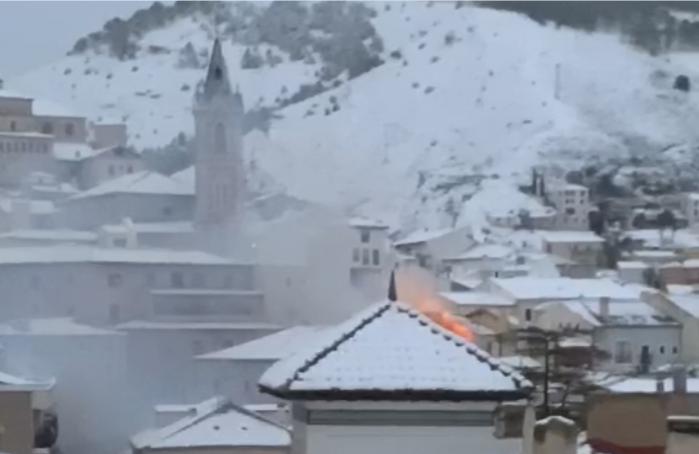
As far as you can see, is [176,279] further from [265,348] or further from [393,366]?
[393,366]

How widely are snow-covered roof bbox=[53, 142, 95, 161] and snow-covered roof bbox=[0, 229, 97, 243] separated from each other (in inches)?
364

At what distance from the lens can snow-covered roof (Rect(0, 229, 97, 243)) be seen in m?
28.6

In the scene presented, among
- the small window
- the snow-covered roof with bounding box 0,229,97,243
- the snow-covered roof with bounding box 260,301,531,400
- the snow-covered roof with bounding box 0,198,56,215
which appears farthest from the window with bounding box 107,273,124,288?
the snow-covered roof with bounding box 260,301,531,400

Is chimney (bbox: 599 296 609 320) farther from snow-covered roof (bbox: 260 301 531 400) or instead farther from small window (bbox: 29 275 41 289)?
snow-covered roof (bbox: 260 301 531 400)

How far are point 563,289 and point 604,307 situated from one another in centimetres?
213

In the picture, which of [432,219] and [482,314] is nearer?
[482,314]

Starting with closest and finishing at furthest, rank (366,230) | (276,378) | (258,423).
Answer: (276,378), (258,423), (366,230)

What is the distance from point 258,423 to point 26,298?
631 inches

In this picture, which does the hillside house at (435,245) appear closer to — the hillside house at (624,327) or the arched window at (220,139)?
the arched window at (220,139)

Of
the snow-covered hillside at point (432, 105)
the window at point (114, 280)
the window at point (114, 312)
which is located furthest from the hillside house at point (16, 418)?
the snow-covered hillside at point (432, 105)

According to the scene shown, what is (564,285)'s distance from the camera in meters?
28.3

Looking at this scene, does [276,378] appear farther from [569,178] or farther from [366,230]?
[569,178]

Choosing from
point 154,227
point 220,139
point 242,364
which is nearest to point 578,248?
point 220,139

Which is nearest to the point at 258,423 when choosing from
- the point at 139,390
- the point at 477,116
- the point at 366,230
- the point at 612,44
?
the point at 139,390
